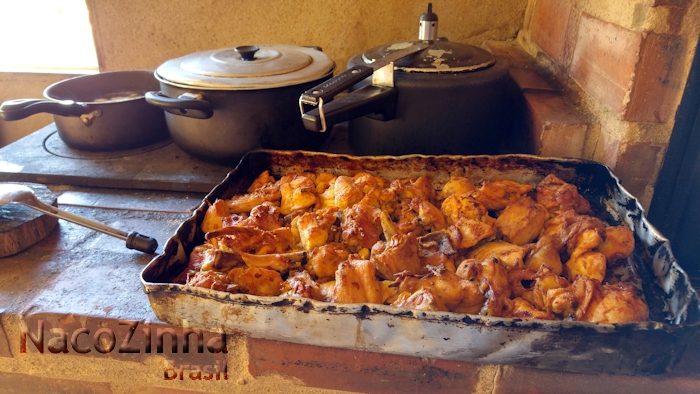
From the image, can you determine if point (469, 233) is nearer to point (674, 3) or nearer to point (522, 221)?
point (522, 221)

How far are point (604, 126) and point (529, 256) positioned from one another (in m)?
0.53

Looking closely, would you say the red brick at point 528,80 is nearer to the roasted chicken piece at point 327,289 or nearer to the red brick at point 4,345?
the roasted chicken piece at point 327,289

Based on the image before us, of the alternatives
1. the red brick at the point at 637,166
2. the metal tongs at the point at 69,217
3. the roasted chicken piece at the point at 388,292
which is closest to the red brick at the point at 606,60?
the red brick at the point at 637,166

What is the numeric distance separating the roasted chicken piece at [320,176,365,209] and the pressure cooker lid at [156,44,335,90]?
37 centimetres

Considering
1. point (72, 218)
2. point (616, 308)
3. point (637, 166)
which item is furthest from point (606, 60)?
point (72, 218)

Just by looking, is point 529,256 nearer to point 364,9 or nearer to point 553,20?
point 553,20

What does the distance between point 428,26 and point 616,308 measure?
3.28ft

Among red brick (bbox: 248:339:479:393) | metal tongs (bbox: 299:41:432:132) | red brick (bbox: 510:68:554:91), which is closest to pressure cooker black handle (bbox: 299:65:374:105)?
metal tongs (bbox: 299:41:432:132)

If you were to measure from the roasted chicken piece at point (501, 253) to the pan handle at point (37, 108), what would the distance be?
1.35 meters

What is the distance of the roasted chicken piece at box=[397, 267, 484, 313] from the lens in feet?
2.86

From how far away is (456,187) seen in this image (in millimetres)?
1225

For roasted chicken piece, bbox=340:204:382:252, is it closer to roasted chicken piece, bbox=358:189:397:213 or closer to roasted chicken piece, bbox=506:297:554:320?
roasted chicken piece, bbox=358:189:397:213

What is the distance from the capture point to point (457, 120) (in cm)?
133

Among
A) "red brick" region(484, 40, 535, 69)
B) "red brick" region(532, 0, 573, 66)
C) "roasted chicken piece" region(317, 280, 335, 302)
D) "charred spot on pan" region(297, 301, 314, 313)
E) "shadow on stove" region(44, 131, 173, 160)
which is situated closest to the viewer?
"charred spot on pan" region(297, 301, 314, 313)
